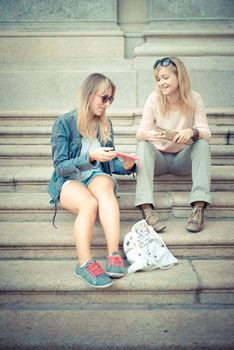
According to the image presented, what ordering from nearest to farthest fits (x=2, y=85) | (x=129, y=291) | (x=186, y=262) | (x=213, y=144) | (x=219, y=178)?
(x=129, y=291) < (x=186, y=262) < (x=219, y=178) < (x=213, y=144) < (x=2, y=85)

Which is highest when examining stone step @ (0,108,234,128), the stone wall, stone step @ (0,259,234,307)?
the stone wall

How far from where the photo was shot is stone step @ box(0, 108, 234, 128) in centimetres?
442

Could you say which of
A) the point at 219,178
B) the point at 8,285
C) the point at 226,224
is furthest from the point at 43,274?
the point at 219,178

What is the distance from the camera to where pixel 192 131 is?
310 cm

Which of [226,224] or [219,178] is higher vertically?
[219,178]

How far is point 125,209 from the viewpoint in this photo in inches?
127

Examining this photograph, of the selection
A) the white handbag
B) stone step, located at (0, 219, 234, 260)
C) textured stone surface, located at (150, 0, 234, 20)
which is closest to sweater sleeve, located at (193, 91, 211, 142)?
stone step, located at (0, 219, 234, 260)

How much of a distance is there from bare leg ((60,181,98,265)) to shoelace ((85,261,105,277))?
5 centimetres

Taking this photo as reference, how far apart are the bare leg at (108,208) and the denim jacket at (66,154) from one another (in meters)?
0.16

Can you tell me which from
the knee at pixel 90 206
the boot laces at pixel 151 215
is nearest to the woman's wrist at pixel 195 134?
the boot laces at pixel 151 215

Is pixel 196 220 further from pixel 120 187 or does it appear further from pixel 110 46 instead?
pixel 110 46

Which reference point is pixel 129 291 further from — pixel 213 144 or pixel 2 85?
pixel 2 85

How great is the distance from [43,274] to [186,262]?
1.05 m

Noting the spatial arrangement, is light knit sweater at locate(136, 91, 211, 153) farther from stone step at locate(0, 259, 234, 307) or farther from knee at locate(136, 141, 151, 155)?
stone step at locate(0, 259, 234, 307)
